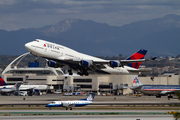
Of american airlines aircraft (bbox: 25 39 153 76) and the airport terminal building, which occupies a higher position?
american airlines aircraft (bbox: 25 39 153 76)

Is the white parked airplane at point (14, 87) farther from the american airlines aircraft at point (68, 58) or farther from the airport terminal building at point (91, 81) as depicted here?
the american airlines aircraft at point (68, 58)

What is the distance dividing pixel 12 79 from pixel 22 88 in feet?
150

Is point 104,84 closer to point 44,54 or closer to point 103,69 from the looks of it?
point 103,69

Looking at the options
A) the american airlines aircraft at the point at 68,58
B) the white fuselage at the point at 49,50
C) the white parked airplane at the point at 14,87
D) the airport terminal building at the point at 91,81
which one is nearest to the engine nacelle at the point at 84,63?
the american airlines aircraft at the point at 68,58

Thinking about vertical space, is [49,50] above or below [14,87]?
above

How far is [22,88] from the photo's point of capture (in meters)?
142

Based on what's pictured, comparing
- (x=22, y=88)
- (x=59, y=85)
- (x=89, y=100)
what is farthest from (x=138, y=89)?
(x=59, y=85)

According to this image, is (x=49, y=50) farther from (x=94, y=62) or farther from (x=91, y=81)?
(x=91, y=81)

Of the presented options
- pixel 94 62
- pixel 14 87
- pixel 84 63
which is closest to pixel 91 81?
pixel 14 87

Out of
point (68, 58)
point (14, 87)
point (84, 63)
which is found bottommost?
point (14, 87)

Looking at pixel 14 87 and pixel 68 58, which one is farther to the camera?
pixel 14 87

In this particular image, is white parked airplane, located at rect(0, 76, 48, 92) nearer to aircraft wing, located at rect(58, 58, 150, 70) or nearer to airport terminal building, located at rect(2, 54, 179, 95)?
airport terminal building, located at rect(2, 54, 179, 95)

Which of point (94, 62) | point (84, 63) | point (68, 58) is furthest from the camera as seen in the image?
point (94, 62)

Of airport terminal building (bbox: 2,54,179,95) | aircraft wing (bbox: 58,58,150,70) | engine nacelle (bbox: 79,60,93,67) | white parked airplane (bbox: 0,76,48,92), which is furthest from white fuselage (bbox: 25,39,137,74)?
airport terminal building (bbox: 2,54,179,95)
